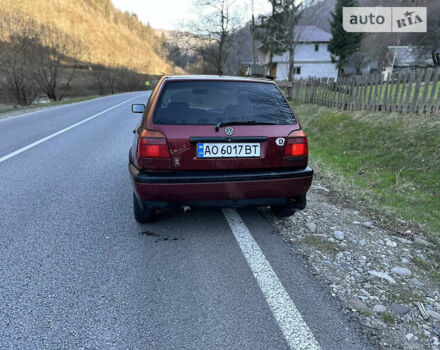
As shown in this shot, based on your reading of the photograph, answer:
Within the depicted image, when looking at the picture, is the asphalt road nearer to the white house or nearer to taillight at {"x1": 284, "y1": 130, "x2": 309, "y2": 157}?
taillight at {"x1": 284, "y1": 130, "x2": 309, "y2": 157}

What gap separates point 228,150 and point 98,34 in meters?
93.9

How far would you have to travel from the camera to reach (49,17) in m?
73.3

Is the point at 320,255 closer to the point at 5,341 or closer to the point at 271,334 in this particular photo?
the point at 271,334

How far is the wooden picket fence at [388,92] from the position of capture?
23.7 ft

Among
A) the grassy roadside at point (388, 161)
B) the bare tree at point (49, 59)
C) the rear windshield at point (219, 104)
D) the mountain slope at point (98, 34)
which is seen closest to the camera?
the rear windshield at point (219, 104)

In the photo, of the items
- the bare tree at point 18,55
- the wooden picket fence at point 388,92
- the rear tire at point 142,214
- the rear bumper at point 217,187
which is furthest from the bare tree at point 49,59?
the rear bumper at point 217,187

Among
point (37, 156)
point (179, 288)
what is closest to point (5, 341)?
point (179, 288)

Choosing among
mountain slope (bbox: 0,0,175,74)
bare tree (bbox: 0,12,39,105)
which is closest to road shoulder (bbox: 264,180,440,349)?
bare tree (bbox: 0,12,39,105)

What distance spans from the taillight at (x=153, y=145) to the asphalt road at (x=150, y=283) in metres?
0.83

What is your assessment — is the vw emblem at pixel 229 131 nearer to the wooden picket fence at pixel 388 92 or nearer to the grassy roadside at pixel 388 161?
the grassy roadside at pixel 388 161

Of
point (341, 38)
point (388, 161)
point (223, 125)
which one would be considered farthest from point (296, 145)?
point (341, 38)

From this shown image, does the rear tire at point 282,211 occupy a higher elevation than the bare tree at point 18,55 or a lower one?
lower

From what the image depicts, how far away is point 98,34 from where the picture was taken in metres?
83.5

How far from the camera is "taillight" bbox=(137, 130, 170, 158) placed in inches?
111
